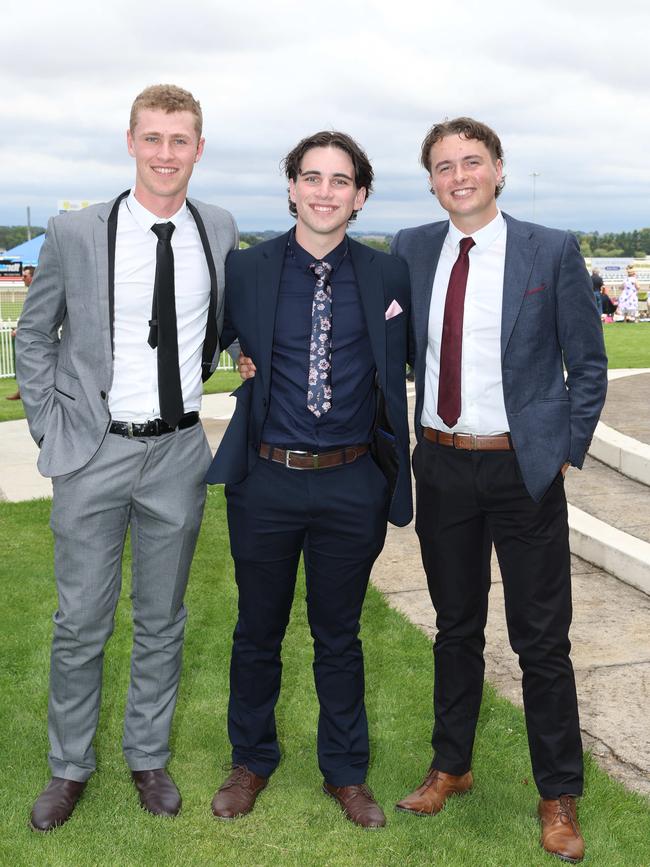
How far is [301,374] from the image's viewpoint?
372 cm

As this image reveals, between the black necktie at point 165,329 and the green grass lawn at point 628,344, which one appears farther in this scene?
the green grass lawn at point 628,344

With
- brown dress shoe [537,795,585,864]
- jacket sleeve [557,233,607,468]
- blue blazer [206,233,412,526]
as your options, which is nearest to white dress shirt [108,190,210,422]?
blue blazer [206,233,412,526]

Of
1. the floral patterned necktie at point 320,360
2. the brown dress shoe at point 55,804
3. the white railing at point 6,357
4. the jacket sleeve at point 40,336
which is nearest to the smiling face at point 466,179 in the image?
the floral patterned necktie at point 320,360

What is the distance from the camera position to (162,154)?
144 inches

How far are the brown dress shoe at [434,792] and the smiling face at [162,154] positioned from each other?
98.8 inches

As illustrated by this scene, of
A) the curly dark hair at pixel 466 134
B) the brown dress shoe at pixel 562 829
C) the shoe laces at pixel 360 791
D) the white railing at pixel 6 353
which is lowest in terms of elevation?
the white railing at pixel 6 353

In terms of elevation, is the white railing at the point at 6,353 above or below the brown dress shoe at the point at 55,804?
below

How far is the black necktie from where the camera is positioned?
12.0 ft

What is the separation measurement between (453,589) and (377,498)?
18.7 inches

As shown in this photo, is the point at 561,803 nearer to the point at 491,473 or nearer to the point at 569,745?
the point at 569,745

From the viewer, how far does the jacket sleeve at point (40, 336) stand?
3742 mm

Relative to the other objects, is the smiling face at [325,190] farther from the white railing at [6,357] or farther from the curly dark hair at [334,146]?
the white railing at [6,357]

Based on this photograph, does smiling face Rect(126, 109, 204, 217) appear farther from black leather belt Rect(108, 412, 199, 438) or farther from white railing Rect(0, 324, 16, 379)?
white railing Rect(0, 324, 16, 379)

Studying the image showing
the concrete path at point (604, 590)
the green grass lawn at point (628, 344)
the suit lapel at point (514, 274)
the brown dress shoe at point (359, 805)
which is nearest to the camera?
the suit lapel at point (514, 274)
